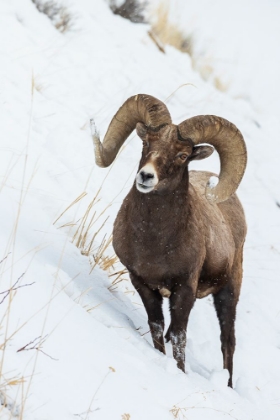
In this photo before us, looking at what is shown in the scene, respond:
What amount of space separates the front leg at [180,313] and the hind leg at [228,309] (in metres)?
1.19

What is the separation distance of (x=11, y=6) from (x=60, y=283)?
6.76m

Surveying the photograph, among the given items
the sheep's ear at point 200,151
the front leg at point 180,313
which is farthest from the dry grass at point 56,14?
the front leg at point 180,313

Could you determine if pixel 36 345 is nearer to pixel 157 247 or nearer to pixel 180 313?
pixel 157 247

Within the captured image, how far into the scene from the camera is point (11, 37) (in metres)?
9.34

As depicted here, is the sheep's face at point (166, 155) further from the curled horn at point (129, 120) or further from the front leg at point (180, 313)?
the front leg at point (180, 313)

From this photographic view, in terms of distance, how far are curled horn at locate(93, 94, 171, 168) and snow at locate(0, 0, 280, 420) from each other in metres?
0.63

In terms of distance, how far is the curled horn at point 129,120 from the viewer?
5.32m

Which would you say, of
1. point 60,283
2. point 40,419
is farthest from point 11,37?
point 40,419

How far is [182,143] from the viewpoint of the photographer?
525 centimetres

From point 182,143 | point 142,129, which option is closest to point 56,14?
point 142,129

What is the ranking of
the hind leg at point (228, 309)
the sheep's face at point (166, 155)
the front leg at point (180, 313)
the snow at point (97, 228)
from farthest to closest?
1. the hind leg at point (228, 309)
2. the front leg at point (180, 313)
3. the sheep's face at point (166, 155)
4. the snow at point (97, 228)

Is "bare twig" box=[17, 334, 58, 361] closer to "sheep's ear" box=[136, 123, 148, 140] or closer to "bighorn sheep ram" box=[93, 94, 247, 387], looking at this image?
"bighorn sheep ram" box=[93, 94, 247, 387]

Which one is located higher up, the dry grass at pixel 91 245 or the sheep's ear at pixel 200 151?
the sheep's ear at pixel 200 151

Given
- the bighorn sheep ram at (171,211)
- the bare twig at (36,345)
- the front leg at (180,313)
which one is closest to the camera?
the bare twig at (36,345)
